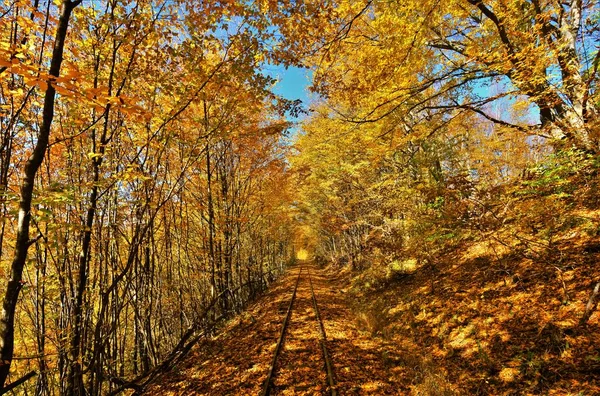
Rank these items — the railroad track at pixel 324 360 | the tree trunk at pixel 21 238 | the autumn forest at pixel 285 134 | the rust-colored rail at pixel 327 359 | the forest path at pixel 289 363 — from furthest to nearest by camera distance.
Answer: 1. the forest path at pixel 289 363
2. the railroad track at pixel 324 360
3. the rust-colored rail at pixel 327 359
4. the autumn forest at pixel 285 134
5. the tree trunk at pixel 21 238

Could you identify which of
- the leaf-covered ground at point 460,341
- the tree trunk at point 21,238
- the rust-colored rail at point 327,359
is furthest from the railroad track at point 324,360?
the tree trunk at point 21,238

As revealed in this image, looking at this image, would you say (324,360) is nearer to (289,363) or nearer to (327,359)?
(327,359)

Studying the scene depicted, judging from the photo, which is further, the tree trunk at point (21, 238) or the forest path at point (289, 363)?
the forest path at point (289, 363)

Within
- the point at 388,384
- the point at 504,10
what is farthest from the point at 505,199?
the point at 388,384

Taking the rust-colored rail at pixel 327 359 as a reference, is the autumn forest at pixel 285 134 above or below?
above

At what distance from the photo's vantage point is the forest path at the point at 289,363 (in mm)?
5031

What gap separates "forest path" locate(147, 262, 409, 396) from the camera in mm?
5031

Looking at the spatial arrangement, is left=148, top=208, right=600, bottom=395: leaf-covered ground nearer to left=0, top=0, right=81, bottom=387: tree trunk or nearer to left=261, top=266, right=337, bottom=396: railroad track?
left=261, top=266, right=337, bottom=396: railroad track

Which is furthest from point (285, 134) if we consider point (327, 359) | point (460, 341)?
point (460, 341)

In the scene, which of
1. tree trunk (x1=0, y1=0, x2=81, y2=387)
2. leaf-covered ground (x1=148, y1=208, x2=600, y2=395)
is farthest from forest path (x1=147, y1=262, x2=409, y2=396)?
tree trunk (x1=0, y1=0, x2=81, y2=387)

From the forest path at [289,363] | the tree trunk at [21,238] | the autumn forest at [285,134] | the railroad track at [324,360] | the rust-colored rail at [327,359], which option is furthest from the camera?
the forest path at [289,363]

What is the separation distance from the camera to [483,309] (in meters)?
6.06

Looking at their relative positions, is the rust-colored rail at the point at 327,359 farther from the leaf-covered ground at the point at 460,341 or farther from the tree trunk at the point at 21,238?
the tree trunk at the point at 21,238

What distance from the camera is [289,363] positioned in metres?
5.92
